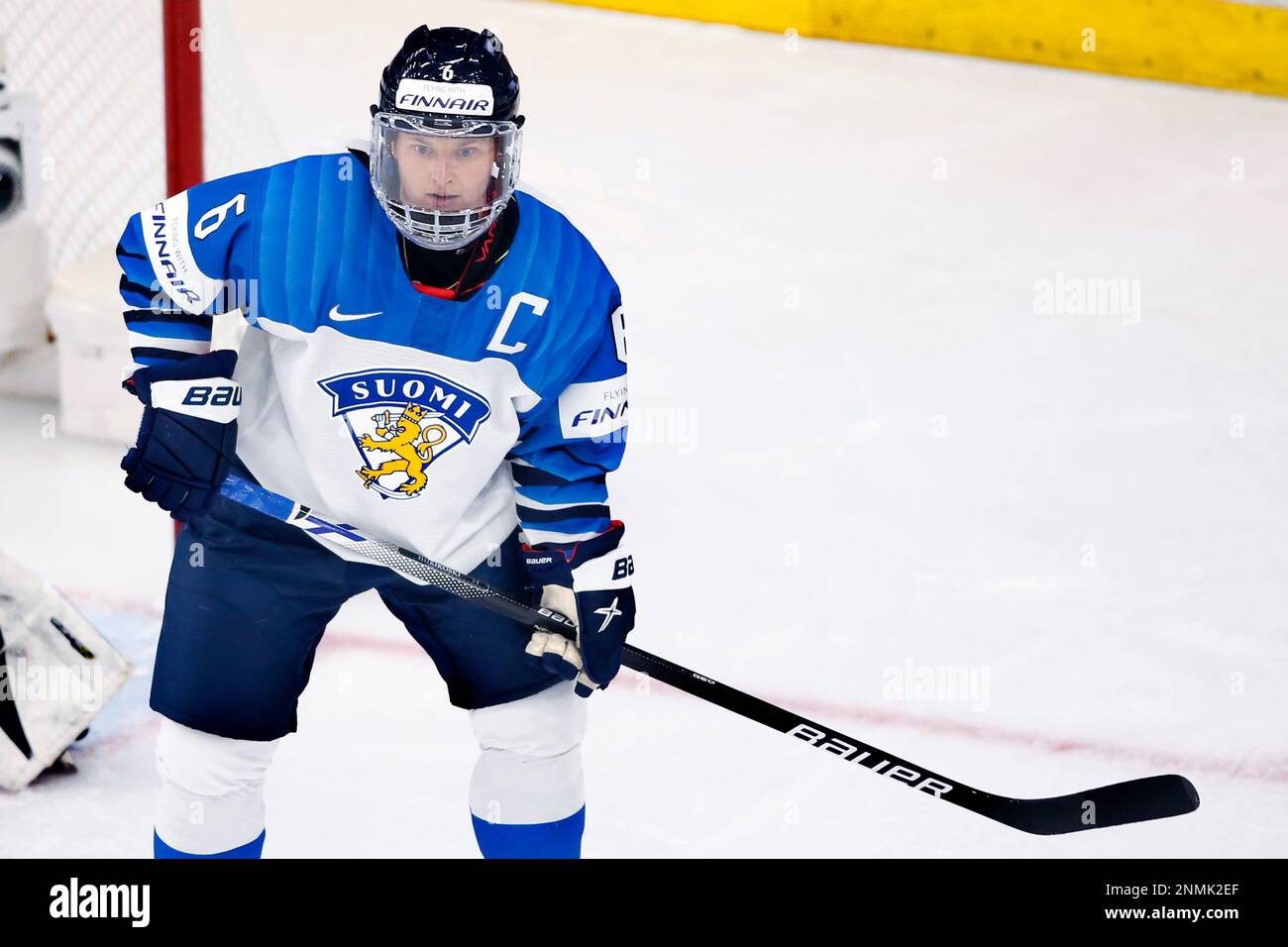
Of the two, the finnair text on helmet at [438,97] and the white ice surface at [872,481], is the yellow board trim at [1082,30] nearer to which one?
the white ice surface at [872,481]

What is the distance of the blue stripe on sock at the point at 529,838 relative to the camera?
2.31 m

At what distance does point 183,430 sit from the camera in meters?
2.12

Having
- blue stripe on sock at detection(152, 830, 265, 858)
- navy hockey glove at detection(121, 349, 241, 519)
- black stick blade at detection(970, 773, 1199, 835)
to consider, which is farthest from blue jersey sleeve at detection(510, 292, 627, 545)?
black stick blade at detection(970, 773, 1199, 835)

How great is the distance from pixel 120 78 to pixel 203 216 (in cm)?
250

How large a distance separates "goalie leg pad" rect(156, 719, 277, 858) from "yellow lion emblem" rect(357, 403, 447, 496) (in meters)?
0.38

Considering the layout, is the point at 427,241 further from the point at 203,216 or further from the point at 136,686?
the point at 136,686

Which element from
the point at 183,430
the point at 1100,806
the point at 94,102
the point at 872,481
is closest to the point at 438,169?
the point at 183,430

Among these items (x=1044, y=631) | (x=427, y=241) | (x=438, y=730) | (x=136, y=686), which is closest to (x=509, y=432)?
(x=427, y=241)

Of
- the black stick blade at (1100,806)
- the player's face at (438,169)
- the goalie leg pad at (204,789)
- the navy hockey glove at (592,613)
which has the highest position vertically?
the player's face at (438,169)

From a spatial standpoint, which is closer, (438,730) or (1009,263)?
(438,730)

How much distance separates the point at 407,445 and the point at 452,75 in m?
0.45

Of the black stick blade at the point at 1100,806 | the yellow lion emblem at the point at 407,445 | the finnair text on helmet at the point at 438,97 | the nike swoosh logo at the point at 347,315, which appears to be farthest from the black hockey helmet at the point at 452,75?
the black stick blade at the point at 1100,806

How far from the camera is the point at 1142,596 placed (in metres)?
3.61
